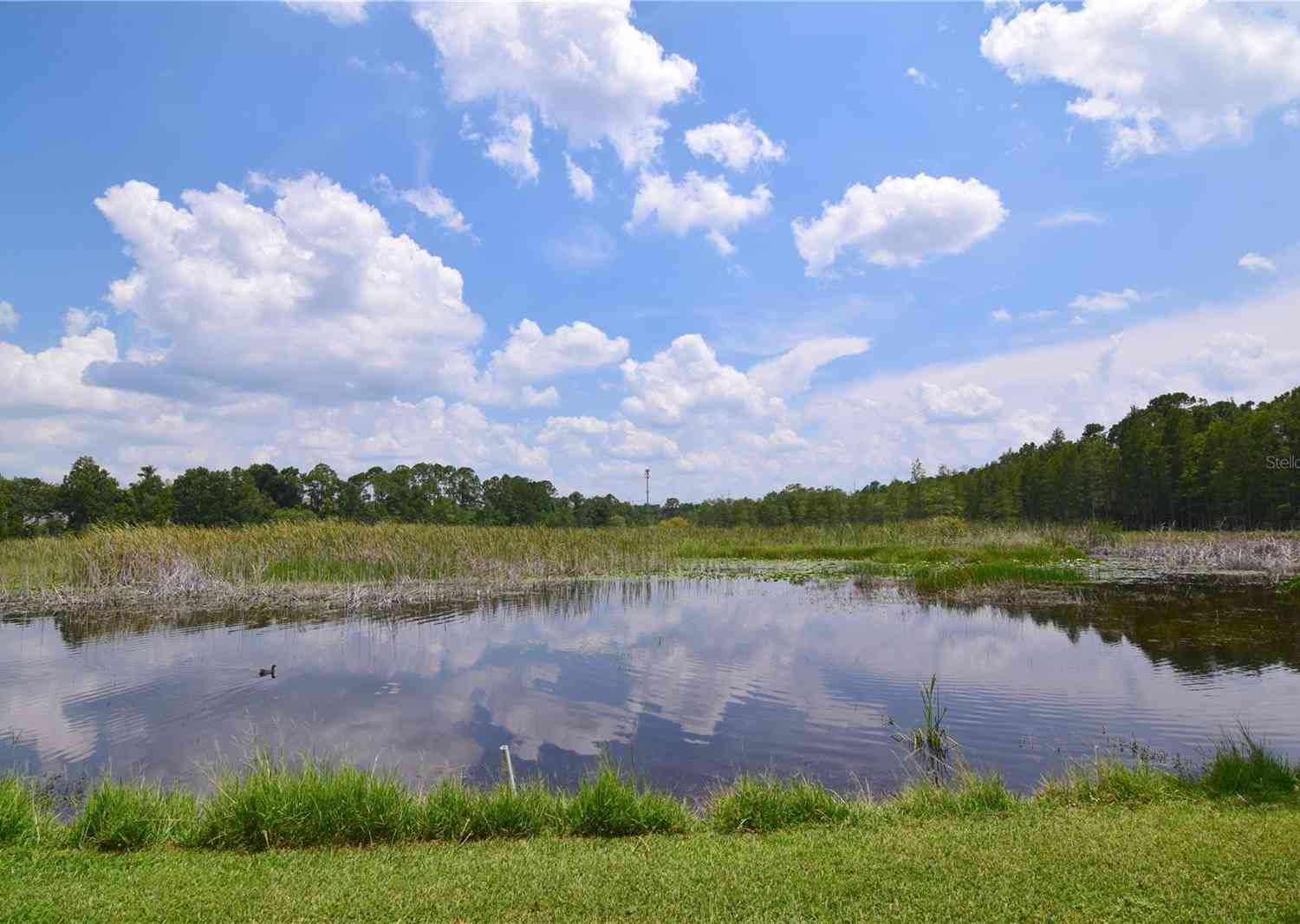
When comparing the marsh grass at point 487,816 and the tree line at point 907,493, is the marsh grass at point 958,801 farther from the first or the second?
the tree line at point 907,493

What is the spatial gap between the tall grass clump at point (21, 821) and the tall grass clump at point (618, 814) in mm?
3879

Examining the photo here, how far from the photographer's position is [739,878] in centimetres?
436

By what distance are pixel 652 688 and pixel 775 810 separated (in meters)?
5.38

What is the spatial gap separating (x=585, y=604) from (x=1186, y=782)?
14.8 m

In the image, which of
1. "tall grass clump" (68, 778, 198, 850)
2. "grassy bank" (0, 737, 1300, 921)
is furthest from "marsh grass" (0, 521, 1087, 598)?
"grassy bank" (0, 737, 1300, 921)

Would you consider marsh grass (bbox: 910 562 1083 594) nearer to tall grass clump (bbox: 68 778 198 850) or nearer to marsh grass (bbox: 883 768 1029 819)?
marsh grass (bbox: 883 768 1029 819)

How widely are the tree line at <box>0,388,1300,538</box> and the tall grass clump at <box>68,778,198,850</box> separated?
128ft

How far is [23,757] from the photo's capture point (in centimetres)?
823

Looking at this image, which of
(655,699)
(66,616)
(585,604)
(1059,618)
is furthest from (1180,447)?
(66,616)

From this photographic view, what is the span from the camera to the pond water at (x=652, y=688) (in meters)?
8.12

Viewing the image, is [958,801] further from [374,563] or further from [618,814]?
[374,563]

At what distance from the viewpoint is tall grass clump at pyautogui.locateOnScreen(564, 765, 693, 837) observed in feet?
18.3

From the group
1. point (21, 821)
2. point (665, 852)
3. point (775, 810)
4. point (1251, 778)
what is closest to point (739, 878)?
point (665, 852)

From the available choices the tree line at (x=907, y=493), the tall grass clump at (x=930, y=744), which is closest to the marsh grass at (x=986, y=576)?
the tall grass clump at (x=930, y=744)
